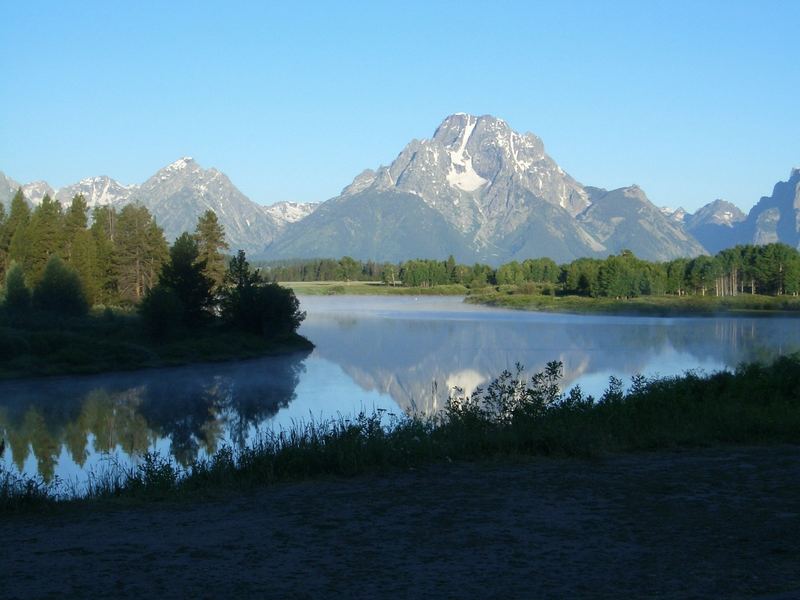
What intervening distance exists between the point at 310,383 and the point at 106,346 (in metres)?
11.2

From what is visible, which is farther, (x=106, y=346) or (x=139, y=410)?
(x=106, y=346)

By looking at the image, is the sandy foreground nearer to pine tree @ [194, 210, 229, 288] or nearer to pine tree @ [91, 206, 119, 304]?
pine tree @ [194, 210, 229, 288]

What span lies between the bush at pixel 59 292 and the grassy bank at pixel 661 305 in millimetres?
53668

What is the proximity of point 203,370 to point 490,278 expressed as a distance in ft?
448

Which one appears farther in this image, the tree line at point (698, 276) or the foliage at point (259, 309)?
the tree line at point (698, 276)

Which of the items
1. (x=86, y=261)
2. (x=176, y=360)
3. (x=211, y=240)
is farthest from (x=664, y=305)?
(x=176, y=360)

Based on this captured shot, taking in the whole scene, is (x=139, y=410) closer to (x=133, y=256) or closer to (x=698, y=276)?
(x=133, y=256)

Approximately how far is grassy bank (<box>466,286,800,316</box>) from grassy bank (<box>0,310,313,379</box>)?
51.8 metres

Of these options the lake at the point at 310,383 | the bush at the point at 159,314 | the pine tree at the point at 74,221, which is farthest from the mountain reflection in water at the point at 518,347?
the pine tree at the point at 74,221

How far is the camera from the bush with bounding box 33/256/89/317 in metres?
54.8

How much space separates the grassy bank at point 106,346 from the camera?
35.9 meters

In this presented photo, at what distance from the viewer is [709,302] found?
96.3m

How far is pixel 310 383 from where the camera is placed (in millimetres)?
33000

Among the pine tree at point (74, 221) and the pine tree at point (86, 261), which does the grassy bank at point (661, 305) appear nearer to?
the pine tree at point (74, 221)
